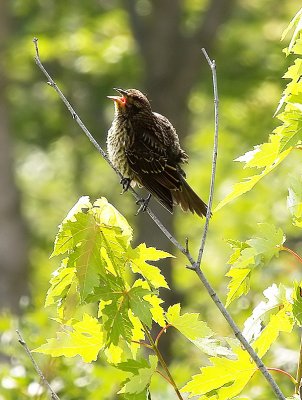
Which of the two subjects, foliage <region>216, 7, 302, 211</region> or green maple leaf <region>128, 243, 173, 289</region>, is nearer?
foliage <region>216, 7, 302, 211</region>

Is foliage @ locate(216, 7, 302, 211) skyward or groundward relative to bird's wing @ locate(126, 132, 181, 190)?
skyward

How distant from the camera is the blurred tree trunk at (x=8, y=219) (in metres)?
15.0

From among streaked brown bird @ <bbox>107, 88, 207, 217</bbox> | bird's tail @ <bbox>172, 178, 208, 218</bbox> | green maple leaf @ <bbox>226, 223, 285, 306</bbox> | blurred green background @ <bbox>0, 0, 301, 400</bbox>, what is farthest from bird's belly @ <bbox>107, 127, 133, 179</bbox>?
blurred green background @ <bbox>0, 0, 301, 400</bbox>

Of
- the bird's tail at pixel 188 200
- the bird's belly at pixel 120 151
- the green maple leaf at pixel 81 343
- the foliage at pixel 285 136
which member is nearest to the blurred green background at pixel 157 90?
the bird's belly at pixel 120 151

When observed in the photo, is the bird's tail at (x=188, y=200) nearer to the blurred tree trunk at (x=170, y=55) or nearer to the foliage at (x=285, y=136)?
the foliage at (x=285, y=136)

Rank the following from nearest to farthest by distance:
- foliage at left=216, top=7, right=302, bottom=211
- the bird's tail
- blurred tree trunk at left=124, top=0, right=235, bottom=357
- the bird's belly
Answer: foliage at left=216, top=7, right=302, bottom=211, the bird's tail, the bird's belly, blurred tree trunk at left=124, top=0, right=235, bottom=357

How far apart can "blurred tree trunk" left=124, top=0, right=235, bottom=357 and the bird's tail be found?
9.62 metres

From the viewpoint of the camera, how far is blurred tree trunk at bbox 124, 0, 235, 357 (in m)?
14.7

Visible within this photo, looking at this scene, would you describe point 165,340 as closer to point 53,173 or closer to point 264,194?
point 264,194

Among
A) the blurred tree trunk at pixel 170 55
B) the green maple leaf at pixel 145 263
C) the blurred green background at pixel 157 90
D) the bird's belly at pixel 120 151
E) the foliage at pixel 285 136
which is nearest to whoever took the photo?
the foliage at pixel 285 136

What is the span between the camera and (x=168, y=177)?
4.91 metres

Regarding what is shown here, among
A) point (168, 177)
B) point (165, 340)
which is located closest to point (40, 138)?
point (165, 340)

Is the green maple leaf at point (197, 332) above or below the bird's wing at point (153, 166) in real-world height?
above

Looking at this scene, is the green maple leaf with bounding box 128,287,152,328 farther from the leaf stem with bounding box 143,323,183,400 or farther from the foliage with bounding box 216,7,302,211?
the foliage with bounding box 216,7,302,211
